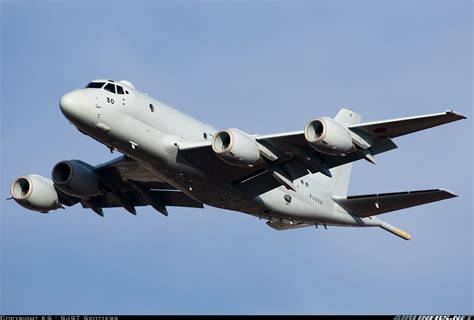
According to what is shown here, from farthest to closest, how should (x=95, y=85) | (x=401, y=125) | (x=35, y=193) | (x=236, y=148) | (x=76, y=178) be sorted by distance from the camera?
1. (x=35, y=193)
2. (x=76, y=178)
3. (x=95, y=85)
4. (x=236, y=148)
5. (x=401, y=125)

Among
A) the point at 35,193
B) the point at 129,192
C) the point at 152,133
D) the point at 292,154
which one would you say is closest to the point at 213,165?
the point at 152,133

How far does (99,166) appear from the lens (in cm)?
5681

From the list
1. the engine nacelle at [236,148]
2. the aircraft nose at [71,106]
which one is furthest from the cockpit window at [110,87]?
the engine nacelle at [236,148]

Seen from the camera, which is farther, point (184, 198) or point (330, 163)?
point (184, 198)

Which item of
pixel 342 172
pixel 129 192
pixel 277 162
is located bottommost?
pixel 277 162

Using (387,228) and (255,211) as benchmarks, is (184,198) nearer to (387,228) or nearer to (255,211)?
(255,211)

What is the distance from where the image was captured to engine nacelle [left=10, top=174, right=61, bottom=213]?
58.3 m

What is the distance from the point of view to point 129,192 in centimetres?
5897

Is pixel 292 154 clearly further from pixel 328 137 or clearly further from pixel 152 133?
pixel 152 133

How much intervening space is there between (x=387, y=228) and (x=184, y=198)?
430 inches

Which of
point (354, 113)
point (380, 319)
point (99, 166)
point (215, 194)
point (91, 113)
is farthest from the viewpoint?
point (354, 113)

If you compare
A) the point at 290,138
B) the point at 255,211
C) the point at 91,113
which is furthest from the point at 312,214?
the point at 91,113

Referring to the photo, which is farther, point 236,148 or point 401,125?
point 236,148

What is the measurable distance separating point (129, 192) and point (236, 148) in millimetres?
12046
